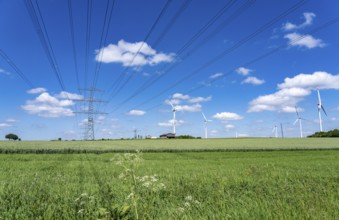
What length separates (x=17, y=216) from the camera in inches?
208

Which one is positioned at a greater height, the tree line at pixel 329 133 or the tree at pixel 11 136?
the tree at pixel 11 136

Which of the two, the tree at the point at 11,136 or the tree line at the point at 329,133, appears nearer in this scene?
the tree line at the point at 329,133

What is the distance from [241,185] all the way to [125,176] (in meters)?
6.35

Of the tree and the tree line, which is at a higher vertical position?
the tree

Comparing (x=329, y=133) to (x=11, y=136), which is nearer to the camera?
(x=329, y=133)

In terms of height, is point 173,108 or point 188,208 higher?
point 173,108

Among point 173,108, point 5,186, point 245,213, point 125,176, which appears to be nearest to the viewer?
point 125,176

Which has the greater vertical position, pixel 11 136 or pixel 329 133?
pixel 11 136

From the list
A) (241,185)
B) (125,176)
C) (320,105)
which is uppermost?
(320,105)

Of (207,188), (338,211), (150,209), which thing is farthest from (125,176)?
(207,188)

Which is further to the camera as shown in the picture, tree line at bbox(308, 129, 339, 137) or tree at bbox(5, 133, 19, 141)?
tree at bbox(5, 133, 19, 141)

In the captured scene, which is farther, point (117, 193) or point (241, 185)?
point (241, 185)

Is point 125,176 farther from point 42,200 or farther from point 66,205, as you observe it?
point 42,200

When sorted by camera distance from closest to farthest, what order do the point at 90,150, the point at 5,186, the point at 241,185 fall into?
the point at 5,186, the point at 241,185, the point at 90,150
